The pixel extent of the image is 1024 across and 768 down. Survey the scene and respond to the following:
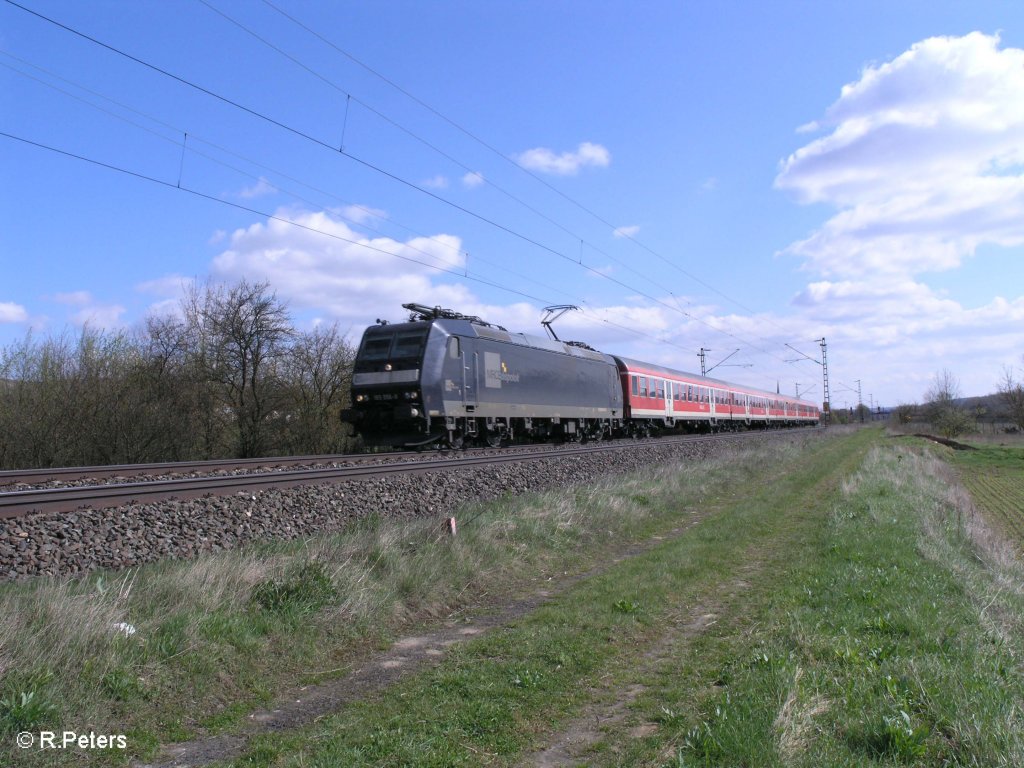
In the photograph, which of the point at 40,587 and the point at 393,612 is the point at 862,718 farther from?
the point at 40,587

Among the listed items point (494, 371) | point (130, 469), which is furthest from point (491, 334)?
point (130, 469)

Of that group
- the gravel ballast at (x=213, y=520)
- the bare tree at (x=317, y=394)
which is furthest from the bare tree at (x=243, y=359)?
the gravel ballast at (x=213, y=520)

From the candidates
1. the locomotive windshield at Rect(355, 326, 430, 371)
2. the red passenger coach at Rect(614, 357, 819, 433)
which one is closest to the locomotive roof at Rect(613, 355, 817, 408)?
the red passenger coach at Rect(614, 357, 819, 433)

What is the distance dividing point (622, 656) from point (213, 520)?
4956 millimetres

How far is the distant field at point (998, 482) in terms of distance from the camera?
1989 cm

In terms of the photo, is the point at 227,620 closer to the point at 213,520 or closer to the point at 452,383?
the point at 213,520

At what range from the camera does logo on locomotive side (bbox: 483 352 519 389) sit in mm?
20281

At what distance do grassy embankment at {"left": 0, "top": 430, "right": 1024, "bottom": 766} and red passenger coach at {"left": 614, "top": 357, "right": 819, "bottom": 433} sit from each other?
23.4 metres

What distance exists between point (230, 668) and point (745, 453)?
24444 mm

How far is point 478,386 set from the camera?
19828 millimetres

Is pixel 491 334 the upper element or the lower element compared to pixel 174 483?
upper

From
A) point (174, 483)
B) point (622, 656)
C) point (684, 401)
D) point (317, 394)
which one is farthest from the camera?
point (684, 401)

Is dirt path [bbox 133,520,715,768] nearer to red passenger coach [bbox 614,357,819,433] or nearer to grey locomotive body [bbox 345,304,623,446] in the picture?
grey locomotive body [bbox 345,304,623,446]

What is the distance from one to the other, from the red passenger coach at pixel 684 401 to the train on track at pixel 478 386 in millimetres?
189
